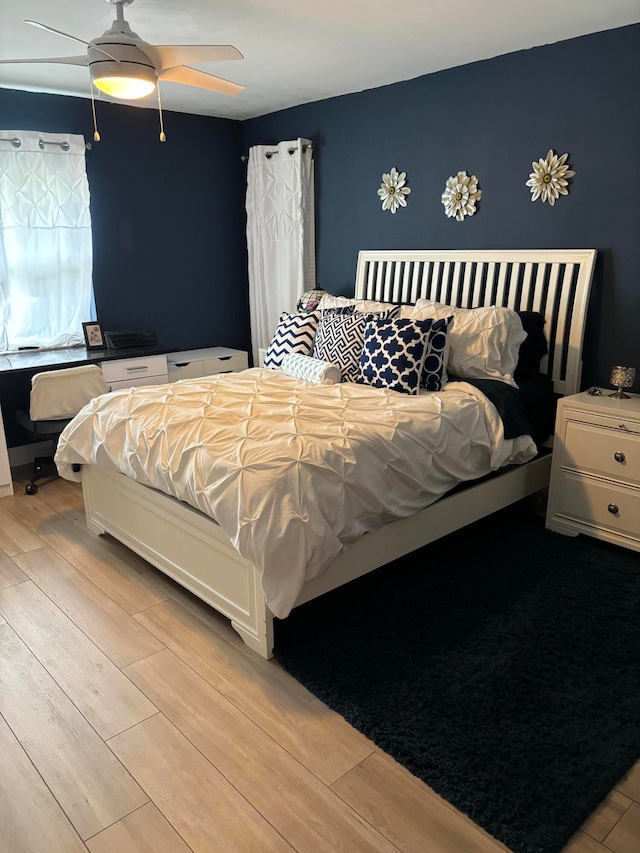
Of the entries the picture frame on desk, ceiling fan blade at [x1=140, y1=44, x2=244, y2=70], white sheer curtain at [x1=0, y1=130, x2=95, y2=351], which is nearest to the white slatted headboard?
ceiling fan blade at [x1=140, y1=44, x2=244, y2=70]

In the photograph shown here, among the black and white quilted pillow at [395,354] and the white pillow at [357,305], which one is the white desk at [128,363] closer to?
the white pillow at [357,305]

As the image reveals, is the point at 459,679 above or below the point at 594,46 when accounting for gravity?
below

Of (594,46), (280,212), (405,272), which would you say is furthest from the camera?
(280,212)

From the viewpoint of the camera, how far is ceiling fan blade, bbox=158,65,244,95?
2783 mm

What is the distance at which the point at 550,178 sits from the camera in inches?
140

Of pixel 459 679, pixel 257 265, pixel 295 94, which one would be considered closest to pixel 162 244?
pixel 257 265

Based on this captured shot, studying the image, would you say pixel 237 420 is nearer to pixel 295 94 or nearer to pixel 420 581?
pixel 420 581

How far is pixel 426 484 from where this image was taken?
2732 millimetres

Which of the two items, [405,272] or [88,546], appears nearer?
[88,546]

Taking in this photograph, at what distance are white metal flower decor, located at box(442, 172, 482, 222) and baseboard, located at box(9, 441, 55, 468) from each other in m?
Answer: 3.27

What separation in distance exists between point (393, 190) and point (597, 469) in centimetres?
237

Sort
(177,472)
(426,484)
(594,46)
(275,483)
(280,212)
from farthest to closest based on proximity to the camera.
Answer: (280,212), (594,46), (426,484), (177,472), (275,483)

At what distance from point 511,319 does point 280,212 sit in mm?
2385

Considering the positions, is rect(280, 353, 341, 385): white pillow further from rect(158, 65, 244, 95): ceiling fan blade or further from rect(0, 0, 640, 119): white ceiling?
rect(0, 0, 640, 119): white ceiling
